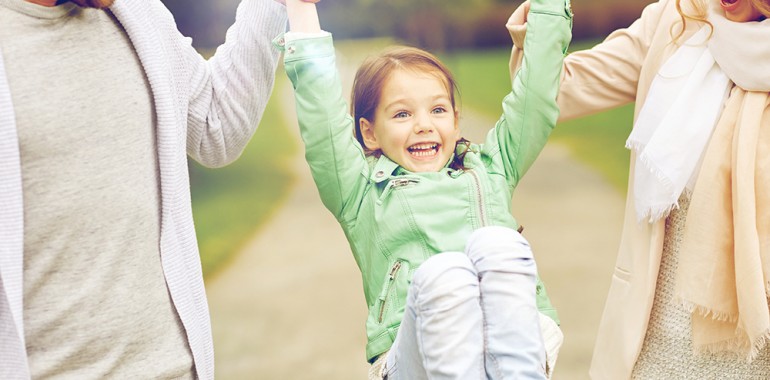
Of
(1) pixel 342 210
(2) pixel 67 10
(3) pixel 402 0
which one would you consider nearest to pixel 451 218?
(1) pixel 342 210

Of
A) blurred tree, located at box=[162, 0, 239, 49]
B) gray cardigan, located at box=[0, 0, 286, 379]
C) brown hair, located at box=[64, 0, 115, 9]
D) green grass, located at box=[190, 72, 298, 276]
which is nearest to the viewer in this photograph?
gray cardigan, located at box=[0, 0, 286, 379]

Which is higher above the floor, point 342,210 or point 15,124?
point 15,124

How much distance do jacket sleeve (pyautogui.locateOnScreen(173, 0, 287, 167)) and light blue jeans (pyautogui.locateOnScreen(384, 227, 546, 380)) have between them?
0.52 meters

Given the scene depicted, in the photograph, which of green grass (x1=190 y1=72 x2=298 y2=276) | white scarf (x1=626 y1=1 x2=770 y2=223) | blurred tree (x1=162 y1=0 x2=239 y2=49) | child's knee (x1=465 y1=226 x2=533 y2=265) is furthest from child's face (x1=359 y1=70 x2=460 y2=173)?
green grass (x1=190 y1=72 x2=298 y2=276)

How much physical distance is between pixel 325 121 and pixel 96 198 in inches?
20.4

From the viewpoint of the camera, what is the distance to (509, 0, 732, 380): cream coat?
2162 millimetres

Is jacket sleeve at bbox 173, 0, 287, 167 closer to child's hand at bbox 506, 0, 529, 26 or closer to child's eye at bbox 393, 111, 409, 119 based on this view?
child's eye at bbox 393, 111, 409, 119

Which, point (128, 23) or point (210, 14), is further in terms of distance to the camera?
point (210, 14)

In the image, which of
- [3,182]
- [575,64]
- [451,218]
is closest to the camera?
[3,182]

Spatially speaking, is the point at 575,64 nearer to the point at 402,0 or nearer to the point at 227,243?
the point at 402,0

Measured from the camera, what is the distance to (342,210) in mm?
2082


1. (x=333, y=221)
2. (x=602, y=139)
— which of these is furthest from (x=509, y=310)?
(x=602, y=139)

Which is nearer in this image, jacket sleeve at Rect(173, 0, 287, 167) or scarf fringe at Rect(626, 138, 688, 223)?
jacket sleeve at Rect(173, 0, 287, 167)

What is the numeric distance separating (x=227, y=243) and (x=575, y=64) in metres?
3.22
